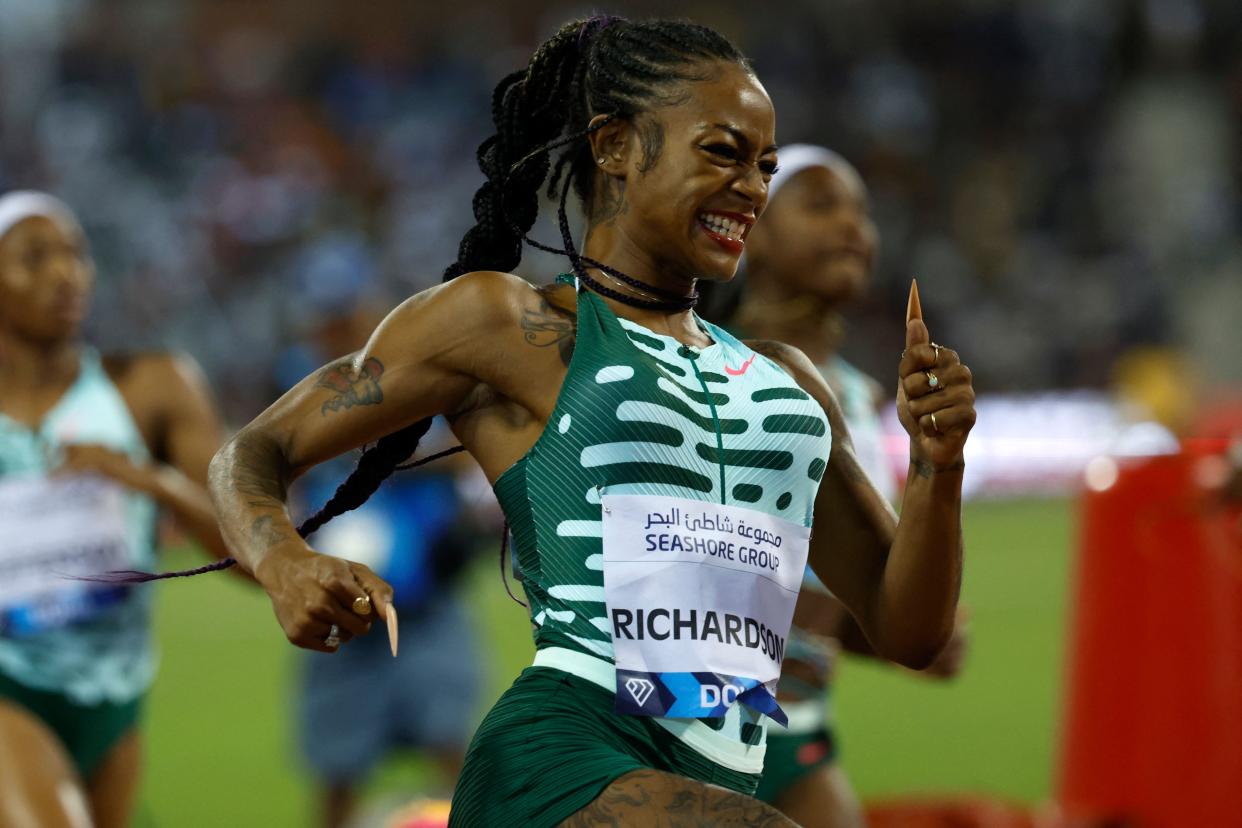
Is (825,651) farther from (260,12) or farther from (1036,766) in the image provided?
(260,12)

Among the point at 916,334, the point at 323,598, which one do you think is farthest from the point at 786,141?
the point at 323,598

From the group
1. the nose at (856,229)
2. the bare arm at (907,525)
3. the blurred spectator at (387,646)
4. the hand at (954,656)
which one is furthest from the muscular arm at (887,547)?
the blurred spectator at (387,646)

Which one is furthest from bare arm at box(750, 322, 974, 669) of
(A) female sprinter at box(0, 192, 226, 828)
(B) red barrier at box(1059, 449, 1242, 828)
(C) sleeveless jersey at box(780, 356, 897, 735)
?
(B) red barrier at box(1059, 449, 1242, 828)

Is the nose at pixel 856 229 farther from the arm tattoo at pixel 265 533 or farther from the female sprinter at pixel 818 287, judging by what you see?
the arm tattoo at pixel 265 533

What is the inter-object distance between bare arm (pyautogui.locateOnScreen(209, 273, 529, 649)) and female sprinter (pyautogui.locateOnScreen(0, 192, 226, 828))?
242cm

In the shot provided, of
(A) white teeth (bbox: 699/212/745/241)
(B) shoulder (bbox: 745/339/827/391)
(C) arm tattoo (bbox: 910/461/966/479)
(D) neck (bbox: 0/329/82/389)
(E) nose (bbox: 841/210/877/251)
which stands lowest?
(D) neck (bbox: 0/329/82/389)

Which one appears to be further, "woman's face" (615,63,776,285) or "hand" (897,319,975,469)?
"woman's face" (615,63,776,285)

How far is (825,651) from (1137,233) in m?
19.7

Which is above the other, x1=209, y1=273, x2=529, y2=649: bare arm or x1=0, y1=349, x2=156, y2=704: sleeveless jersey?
x1=209, y1=273, x2=529, y2=649: bare arm

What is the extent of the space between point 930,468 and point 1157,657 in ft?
13.2

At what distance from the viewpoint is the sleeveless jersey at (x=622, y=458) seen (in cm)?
313

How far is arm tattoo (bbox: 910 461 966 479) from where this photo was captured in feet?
10.8

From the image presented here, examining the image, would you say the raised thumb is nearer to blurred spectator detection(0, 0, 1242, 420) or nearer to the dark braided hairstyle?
the dark braided hairstyle

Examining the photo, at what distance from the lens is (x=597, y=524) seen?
3.14 metres
